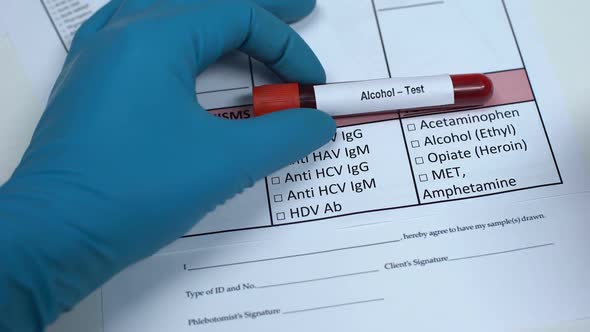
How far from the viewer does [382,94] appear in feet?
1.89

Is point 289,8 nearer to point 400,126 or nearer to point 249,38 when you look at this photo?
point 249,38

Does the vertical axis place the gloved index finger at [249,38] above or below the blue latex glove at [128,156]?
above

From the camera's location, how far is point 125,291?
0.54 m

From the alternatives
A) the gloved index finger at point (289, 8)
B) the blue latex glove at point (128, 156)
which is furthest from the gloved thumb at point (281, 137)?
the gloved index finger at point (289, 8)

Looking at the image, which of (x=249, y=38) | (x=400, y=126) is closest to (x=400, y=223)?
(x=400, y=126)

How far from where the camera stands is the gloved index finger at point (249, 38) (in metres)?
0.55

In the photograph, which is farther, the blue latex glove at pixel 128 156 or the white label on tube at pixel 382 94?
the white label on tube at pixel 382 94

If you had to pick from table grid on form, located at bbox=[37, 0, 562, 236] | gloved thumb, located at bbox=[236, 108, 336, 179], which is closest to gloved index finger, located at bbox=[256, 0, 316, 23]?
table grid on form, located at bbox=[37, 0, 562, 236]

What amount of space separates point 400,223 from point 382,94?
0.47ft

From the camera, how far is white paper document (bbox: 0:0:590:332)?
1.74 feet

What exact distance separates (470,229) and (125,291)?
0.37 metres

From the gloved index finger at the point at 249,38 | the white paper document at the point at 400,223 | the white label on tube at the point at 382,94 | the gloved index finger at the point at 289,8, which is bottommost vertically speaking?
the white paper document at the point at 400,223

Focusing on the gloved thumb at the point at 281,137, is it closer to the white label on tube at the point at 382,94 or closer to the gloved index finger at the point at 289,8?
the white label on tube at the point at 382,94

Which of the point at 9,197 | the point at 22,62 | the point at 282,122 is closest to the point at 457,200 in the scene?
the point at 282,122
